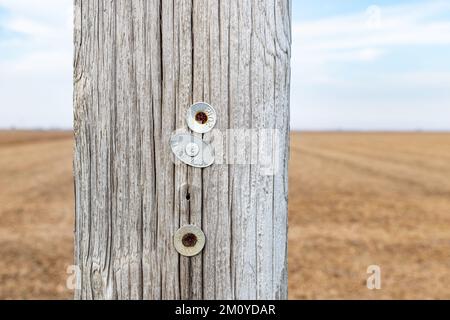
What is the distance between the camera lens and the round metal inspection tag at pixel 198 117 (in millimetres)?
1048

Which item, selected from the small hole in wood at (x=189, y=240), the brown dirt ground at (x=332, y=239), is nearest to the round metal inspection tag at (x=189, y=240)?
the small hole in wood at (x=189, y=240)

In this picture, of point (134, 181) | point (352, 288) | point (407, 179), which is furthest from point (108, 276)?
point (407, 179)

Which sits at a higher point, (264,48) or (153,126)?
(264,48)

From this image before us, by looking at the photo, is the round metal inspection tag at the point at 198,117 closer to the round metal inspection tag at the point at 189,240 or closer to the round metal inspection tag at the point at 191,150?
the round metal inspection tag at the point at 191,150

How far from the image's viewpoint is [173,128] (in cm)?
106

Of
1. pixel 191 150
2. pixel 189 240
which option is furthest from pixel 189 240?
pixel 191 150

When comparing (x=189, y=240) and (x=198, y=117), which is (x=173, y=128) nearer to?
(x=198, y=117)

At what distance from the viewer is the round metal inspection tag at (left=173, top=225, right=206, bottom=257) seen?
107 cm

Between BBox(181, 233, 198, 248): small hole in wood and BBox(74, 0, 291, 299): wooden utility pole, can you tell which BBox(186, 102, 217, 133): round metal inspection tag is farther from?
BBox(181, 233, 198, 248): small hole in wood

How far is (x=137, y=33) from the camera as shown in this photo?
3.51 ft

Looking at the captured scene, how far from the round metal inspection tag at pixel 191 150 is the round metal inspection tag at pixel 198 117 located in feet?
0.08

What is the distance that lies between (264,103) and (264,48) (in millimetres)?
118

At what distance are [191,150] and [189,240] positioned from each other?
193 mm
